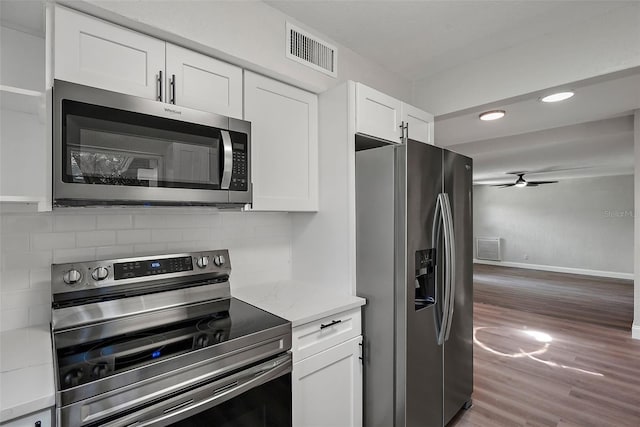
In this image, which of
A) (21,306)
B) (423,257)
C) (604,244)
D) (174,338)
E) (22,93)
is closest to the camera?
(22,93)

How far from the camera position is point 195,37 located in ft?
4.86

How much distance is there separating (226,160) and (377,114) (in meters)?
1.01

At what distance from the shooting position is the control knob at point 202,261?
1.66 metres

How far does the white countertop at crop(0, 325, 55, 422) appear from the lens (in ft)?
2.79

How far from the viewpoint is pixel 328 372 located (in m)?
1.63

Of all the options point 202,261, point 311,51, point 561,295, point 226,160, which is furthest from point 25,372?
point 561,295

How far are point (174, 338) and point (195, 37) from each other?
1.29 meters

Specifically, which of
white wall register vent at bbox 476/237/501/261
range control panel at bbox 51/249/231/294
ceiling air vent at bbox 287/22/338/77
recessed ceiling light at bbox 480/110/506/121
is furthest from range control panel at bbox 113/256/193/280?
white wall register vent at bbox 476/237/501/261

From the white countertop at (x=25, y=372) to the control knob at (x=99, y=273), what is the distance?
10.2 inches

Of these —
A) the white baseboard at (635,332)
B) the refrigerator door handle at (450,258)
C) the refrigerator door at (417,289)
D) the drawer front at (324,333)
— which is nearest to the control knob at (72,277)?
the drawer front at (324,333)

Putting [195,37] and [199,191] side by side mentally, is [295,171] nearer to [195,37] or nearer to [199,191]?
[199,191]

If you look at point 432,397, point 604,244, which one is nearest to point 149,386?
point 432,397

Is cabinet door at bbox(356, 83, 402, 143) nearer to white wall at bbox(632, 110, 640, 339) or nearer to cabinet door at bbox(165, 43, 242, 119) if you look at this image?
cabinet door at bbox(165, 43, 242, 119)

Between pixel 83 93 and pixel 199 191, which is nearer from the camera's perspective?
pixel 83 93
